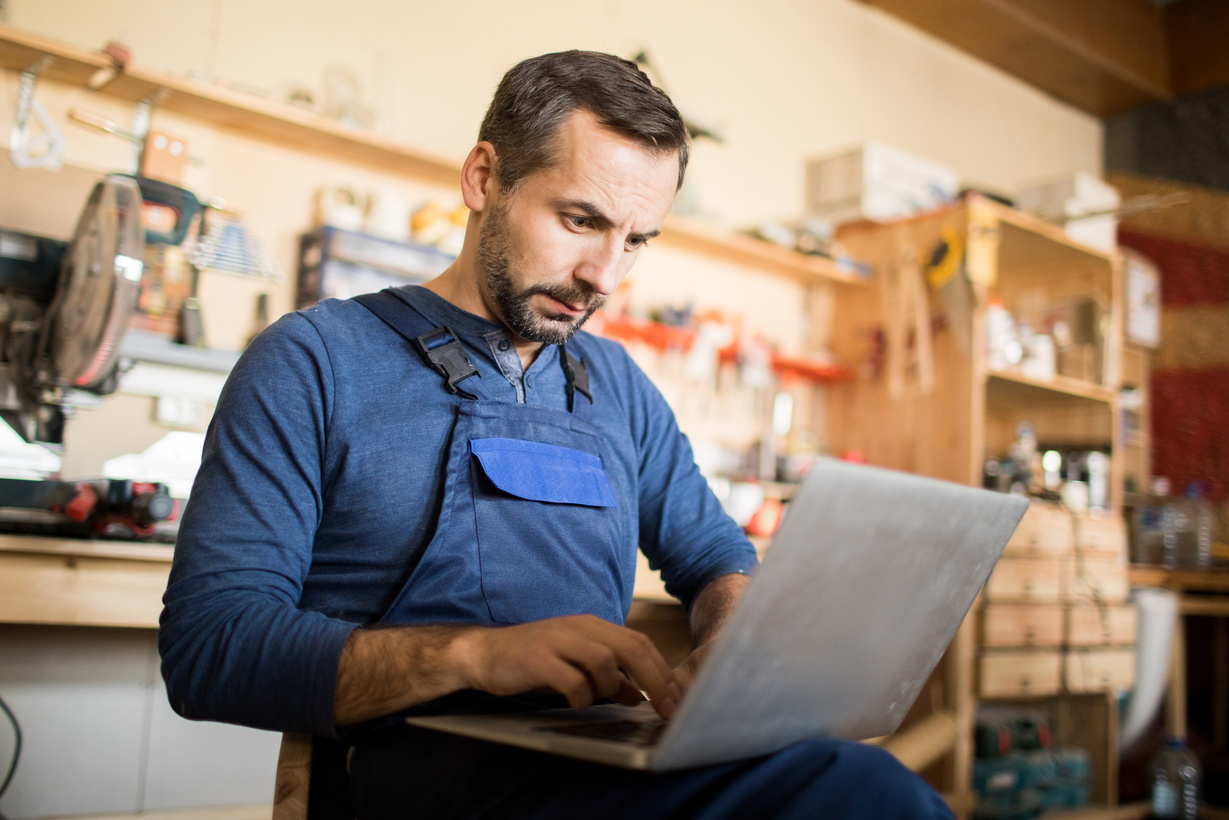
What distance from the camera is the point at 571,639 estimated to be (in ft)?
2.41

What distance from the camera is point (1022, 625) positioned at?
270 cm

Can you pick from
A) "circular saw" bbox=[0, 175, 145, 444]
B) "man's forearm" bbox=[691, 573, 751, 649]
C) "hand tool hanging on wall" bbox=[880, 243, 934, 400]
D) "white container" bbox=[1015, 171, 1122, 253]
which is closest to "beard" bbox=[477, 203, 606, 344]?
"man's forearm" bbox=[691, 573, 751, 649]

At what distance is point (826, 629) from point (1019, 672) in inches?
93.0

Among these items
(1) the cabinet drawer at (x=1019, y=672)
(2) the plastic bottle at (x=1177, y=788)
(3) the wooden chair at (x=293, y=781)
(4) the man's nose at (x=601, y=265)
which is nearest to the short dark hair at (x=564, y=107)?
(4) the man's nose at (x=601, y=265)

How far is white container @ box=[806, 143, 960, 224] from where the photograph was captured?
318cm

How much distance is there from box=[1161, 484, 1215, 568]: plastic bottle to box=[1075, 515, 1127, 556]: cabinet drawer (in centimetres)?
81

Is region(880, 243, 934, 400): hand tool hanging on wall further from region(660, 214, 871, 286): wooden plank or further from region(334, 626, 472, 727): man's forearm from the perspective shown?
region(334, 626, 472, 727): man's forearm

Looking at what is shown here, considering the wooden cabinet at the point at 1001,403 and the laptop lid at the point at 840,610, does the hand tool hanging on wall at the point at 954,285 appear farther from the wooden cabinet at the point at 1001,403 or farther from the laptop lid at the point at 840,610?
the laptop lid at the point at 840,610

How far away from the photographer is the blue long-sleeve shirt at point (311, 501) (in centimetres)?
77

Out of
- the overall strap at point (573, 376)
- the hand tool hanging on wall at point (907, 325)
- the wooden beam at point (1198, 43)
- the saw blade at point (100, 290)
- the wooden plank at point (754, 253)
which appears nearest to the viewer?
the overall strap at point (573, 376)

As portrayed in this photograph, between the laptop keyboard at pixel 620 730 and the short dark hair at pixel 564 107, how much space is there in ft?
1.96

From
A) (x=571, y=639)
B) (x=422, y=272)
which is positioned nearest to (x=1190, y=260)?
(x=422, y=272)

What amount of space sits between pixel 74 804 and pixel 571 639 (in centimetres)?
161

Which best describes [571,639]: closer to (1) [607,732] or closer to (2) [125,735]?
(1) [607,732]
